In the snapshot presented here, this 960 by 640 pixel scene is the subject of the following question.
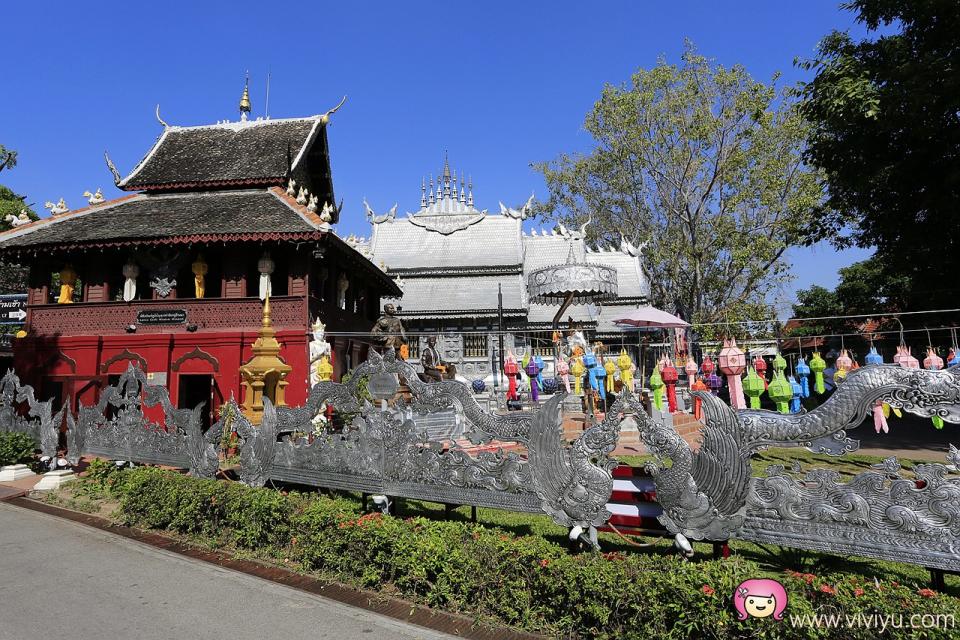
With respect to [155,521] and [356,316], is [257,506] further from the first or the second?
[356,316]

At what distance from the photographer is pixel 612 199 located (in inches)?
1189

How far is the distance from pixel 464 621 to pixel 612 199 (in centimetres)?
2866

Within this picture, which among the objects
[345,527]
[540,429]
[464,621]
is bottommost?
[464,621]

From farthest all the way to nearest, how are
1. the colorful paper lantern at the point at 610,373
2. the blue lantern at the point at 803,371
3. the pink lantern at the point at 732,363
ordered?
the colorful paper lantern at the point at 610,373
the blue lantern at the point at 803,371
the pink lantern at the point at 732,363

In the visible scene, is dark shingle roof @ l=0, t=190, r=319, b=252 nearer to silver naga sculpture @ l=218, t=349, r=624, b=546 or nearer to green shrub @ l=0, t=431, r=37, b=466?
green shrub @ l=0, t=431, r=37, b=466

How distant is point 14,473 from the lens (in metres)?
10.3

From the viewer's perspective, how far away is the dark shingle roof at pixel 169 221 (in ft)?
47.5

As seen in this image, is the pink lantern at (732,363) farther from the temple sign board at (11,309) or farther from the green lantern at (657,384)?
the temple sign board at (11,309)

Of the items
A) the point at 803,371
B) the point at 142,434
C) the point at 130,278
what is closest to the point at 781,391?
the point at 803,371

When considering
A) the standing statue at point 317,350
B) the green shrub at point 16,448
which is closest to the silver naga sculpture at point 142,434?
the green shrub at point 16,448

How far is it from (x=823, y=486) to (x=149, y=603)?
595 centimetres

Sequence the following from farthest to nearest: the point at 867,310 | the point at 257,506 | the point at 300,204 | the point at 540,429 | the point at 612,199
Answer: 1. the point at 612,199
2. the point at 867,310
3. the point at 300,204
4. the point at 257,506
5. the point at 540,429

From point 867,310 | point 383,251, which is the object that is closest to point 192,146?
point 383,251

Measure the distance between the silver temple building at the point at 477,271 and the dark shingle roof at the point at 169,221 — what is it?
7.72m
